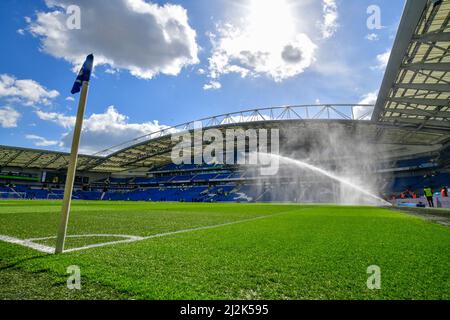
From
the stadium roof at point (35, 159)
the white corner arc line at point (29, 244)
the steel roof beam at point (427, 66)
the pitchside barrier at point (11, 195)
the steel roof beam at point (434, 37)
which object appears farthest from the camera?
the pitchside barrier at point (11, 195)

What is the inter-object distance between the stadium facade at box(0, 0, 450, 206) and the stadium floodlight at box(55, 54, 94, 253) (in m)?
12.9

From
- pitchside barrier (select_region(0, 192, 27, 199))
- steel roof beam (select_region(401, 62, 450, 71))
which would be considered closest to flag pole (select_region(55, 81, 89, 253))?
steel roof beam (select_region(401, 62, 450, 71))

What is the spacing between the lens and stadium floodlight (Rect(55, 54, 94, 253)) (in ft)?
11.9

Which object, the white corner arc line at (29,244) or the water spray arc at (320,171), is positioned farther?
the water spray arc at (320,171)

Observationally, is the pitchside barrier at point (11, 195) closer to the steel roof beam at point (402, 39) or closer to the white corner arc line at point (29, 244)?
the white corner arc line at point (29, 244)

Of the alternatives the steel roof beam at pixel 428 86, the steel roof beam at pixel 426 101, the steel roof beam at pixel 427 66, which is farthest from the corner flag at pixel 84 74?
the steel roof beam at pixel 426 101

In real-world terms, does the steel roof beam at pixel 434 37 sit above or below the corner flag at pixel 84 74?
above

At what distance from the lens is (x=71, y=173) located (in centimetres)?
363

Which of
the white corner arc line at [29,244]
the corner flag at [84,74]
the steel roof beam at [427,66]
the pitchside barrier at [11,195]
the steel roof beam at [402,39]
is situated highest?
the steel roof beam at [402,39]

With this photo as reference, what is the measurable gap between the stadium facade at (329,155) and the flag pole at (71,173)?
1309cm

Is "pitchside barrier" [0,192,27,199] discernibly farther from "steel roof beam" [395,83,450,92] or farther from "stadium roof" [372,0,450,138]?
"steel roof beam" [395,83,450,92]

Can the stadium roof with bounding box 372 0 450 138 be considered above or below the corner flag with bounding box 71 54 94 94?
above

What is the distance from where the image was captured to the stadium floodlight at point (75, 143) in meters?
3.64

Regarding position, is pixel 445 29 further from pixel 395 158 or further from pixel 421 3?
pixel 395 158
